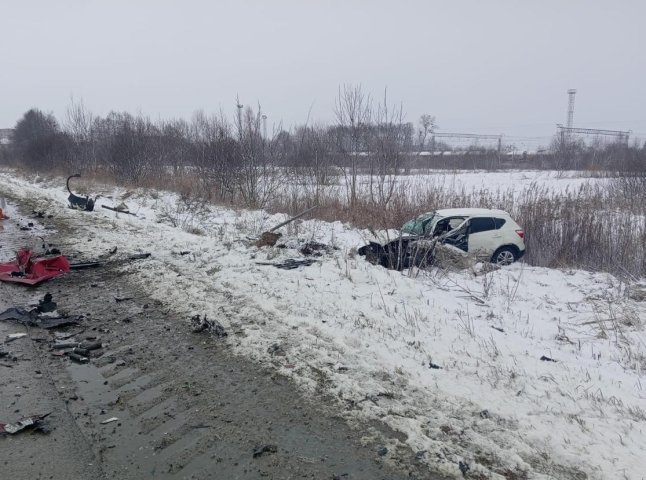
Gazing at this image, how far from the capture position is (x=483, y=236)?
1093 cm

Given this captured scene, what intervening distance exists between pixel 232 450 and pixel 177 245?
Answer: 7.45 metres

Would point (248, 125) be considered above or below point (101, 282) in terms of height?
above

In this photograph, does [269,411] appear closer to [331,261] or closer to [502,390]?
[502,390]

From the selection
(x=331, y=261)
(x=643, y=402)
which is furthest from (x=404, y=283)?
(x=643, y=402)

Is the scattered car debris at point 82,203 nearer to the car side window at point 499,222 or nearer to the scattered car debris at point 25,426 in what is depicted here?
the car side window at point 499,222

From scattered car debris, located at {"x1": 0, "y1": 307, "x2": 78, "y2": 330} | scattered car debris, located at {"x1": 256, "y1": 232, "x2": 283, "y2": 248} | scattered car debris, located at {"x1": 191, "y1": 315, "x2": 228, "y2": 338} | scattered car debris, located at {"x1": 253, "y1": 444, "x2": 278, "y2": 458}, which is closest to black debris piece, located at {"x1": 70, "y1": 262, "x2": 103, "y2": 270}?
scattered car debris, located at {"x1": 0, "y1": 307, "x2": 78, "y2": 330}

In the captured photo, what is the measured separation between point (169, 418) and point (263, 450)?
91 centimetres

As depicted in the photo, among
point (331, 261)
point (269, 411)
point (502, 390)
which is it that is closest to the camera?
point (269, 411)

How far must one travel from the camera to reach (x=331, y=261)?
8664 mm

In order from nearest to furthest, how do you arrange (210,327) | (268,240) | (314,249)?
(210,327) < (314,249) < (268,240)

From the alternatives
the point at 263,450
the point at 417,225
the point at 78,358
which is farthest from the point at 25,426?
the point at 417,225

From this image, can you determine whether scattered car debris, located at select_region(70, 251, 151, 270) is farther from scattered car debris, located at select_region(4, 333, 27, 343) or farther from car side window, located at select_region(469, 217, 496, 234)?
car side window, located at select_region(469, 217, 496, 234)

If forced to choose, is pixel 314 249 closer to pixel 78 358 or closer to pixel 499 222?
pixel 499 222

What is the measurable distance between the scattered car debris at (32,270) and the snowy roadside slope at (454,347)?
1252mm
